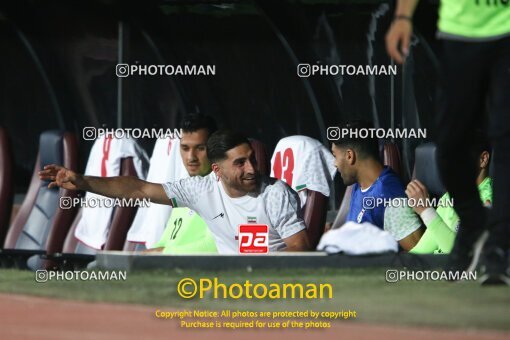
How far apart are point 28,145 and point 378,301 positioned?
29.1ft

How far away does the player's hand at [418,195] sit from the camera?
306 inches

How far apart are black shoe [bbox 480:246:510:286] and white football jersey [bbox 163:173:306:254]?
2.35 metres

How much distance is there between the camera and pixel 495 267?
5988mm

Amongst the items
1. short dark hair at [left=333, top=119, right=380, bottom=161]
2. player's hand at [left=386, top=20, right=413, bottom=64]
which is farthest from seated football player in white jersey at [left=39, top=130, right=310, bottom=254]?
player's hand at [left=386, top=20, right=413, bottom=64]

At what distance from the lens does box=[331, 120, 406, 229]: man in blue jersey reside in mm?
8414

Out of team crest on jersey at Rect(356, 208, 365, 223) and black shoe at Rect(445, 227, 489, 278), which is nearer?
black shoe at Rect(445, 227, 489, 278)

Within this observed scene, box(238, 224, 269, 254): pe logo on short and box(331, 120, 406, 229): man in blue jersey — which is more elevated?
box(331, 120, 406, 229): man in blue jersey

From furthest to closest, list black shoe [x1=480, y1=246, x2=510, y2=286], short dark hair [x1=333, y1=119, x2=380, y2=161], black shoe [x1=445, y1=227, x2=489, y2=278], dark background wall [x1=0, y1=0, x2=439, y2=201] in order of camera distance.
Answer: dark background wall [x1=0, y1=0, x2=439, y2=201] → short dark hair [x1=333, y1=119, x2=380, y2=161] → black shoe [x1=445, y1=227, x2=489, y2=278] → black shoe [x1=480, y1=246, x2=510, y2=286]

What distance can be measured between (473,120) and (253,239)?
2310 mm

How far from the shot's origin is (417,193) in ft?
25.8

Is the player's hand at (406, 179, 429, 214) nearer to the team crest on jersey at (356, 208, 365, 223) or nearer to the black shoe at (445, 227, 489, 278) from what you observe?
the team crest on jersey at (356, 208, 365, 223)

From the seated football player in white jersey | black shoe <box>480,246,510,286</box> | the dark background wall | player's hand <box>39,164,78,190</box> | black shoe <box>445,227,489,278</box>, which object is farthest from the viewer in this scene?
the dark background wall

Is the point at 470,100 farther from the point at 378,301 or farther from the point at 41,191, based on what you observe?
the point at 41,191

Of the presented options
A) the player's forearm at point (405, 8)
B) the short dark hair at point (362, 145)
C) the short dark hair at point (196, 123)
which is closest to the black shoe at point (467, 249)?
the player's forearm at point (405, 8)
